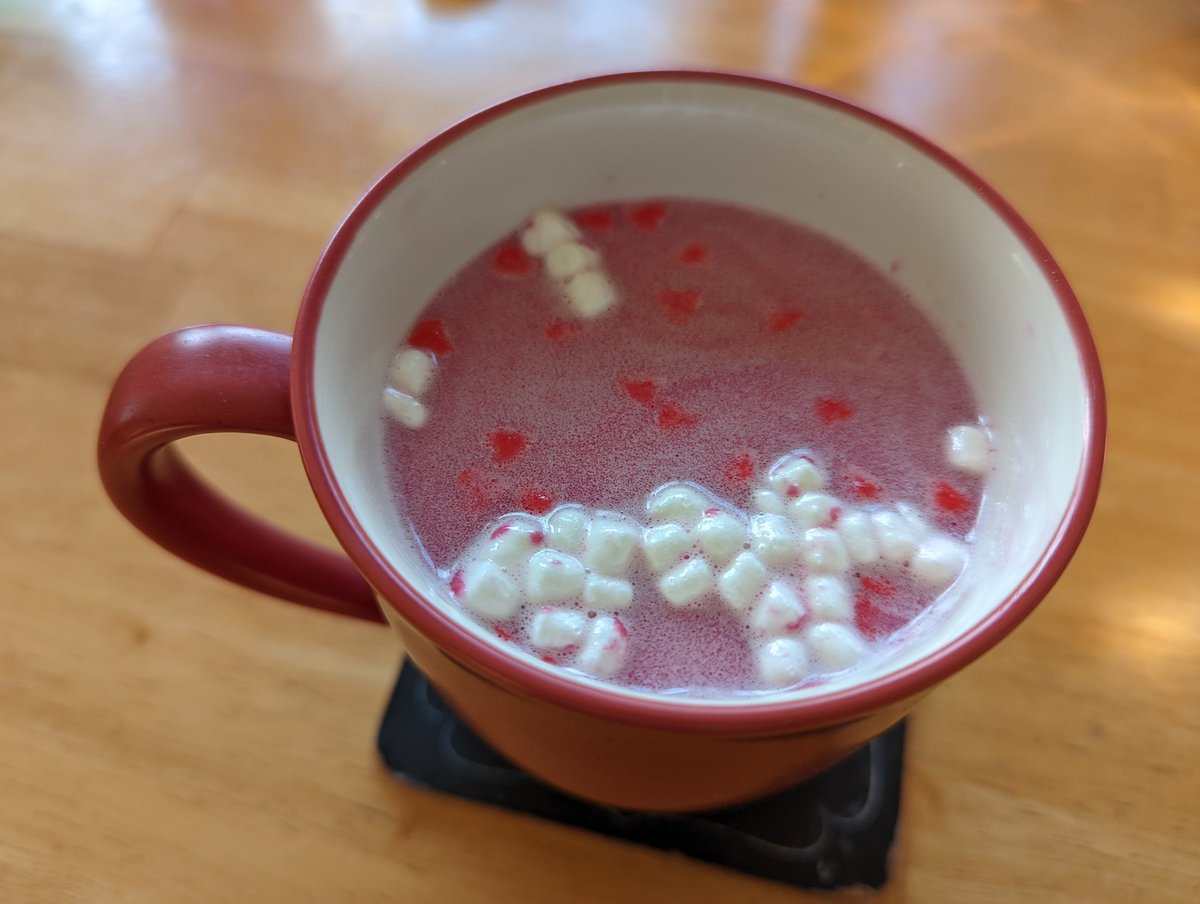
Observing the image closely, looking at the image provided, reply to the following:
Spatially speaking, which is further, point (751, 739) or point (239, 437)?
point (239, 437)

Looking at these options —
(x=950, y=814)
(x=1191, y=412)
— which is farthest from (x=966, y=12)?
(x=950, y=814)

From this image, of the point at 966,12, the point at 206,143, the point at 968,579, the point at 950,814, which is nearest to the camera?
the point at 968,579

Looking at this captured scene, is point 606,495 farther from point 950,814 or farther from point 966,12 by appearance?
point 966,12

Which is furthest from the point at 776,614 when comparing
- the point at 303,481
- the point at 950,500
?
the point at 303,481

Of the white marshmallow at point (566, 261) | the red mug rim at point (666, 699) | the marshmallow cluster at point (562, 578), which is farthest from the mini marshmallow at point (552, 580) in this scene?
the white marshmallow at point (566, 261)

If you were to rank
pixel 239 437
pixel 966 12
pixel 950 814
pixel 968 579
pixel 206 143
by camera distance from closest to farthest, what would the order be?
1. pixel 968 579
2. pixel 950 814
3. pixel 239 437
4. pixel 206 143
5. pixel 966 12

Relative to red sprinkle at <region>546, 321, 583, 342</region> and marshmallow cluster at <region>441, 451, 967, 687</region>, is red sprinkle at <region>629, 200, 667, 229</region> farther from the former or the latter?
marshmallow cluster at <region>441, 451, 967, 687</region>

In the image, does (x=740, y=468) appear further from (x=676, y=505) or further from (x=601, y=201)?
(x=601, y=201)
